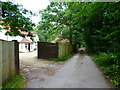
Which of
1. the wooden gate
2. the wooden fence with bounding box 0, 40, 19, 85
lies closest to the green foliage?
the wooden fence with bounding box 0, 40, 19, 85

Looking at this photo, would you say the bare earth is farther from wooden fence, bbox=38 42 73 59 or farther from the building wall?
wooden fence, bbox=38 42 73 59

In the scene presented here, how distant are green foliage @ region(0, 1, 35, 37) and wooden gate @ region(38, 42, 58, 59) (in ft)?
12.6

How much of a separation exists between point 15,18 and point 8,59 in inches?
115

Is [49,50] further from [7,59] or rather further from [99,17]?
[7,59]

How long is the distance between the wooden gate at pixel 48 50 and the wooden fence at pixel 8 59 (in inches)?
231

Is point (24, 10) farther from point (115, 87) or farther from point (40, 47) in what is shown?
point (115, 87)

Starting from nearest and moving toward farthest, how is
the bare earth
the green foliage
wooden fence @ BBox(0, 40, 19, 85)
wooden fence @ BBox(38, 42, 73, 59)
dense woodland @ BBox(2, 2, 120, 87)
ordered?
wooden fence @ BBox(0, 40, 19, 85) < the bare earth < dense woodland @ BBox(2, 2, 120, 87) < the green foliage < wooden fence @ BBox(38, 42, 73, 59)

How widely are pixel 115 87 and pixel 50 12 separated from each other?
53.7 ft

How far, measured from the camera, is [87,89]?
3.39 meters

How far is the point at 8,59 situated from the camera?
12.8 feet

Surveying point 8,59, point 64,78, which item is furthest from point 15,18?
point 64,78

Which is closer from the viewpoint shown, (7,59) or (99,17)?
(7,59)

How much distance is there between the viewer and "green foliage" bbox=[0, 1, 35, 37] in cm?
569

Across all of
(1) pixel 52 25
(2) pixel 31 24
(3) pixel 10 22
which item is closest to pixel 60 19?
(1) pixel 52 25
